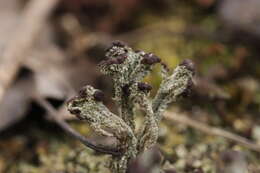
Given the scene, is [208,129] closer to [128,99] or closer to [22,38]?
[128,99]

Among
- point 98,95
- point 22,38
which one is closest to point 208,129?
point 98,95

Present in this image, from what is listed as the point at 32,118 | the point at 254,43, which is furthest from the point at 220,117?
the point at 32,118

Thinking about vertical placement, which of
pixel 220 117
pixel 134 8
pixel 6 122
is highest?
pixel 134 8

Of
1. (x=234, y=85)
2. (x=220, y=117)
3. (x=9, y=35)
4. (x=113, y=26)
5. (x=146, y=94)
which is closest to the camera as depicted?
(x=146, y=94)

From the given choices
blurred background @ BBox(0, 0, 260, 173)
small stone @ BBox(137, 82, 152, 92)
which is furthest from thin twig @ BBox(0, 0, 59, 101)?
small stone @ BBox(137, 82, 152, 92)

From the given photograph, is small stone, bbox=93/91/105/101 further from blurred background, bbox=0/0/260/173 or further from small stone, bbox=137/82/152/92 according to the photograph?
blurred background, bbox=0/0/260/173

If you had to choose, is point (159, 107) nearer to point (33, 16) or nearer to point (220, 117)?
point (220, 117)

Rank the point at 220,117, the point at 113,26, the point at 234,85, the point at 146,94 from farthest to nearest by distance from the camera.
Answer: the point at 113,26 → the point at 234,85 → the point at 220,117 → the point at 146,94
